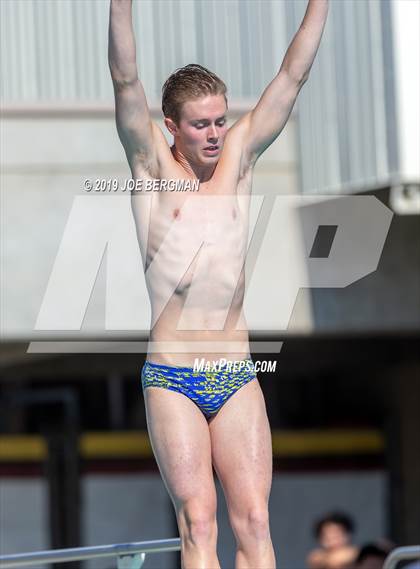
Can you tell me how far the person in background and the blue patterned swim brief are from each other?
4.51 metres

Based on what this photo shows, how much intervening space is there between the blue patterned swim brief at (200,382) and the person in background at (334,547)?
4506mm

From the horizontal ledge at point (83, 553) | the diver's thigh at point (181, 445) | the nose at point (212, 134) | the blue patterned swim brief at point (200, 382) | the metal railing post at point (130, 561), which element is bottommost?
the metal railing post at point (130, 561)

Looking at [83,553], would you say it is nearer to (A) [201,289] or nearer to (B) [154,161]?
A: (A) [201,289]

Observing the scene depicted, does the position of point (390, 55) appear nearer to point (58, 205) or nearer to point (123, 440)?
point (58, 205)

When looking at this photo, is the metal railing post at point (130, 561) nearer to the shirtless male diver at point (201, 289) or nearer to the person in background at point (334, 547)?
the shirtless male diver at point (201, 289)

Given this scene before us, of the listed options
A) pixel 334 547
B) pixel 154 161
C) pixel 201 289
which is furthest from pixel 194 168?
pixel 334 547

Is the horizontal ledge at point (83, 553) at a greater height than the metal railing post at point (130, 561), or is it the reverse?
the horizontal ledge at point (83, 553)

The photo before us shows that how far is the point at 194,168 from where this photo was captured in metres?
4.20

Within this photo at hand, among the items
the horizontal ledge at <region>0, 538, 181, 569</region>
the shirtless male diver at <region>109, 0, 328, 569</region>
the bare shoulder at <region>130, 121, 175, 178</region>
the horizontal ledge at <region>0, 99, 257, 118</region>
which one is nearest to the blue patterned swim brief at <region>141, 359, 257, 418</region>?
the shirtless male diver at <region>109, 0, 328, 569</region>

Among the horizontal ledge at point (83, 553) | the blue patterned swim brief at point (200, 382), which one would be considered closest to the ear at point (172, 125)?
the blue patterned swim brief at point (200, 382)

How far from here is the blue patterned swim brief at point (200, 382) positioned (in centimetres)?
405

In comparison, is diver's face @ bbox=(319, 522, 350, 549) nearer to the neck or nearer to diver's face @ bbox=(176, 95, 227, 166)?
the neck

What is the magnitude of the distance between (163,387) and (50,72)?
12.0 ft

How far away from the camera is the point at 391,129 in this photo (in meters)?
7.78
